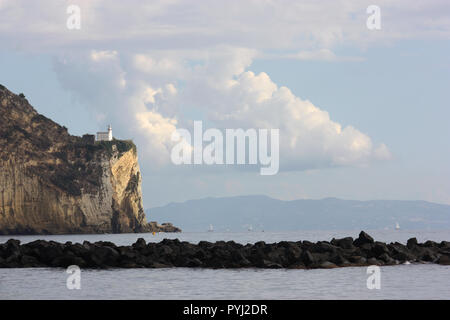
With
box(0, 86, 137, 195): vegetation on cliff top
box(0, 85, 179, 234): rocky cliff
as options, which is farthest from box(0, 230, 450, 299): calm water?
box(0, 86, 137, 195): vegetation on cliff top

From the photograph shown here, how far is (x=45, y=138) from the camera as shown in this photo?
127 metres

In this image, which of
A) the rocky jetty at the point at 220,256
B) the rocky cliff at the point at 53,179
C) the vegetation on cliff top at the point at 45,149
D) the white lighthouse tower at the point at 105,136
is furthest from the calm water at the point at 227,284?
the white lighthouse tower at the point at 105,136

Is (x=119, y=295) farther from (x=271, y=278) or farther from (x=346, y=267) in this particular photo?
(x=346, y=267)

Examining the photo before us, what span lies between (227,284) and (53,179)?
9662 centimetres

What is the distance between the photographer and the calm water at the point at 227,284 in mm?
28500

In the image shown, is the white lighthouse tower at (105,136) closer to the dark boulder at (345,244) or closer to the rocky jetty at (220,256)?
the rocky jetty at (220,256)

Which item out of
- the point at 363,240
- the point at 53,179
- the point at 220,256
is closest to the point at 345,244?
the point at 363,240

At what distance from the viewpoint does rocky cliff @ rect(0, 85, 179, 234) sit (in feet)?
395

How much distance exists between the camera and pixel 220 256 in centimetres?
4144

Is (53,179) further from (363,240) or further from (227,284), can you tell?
(227,284)
